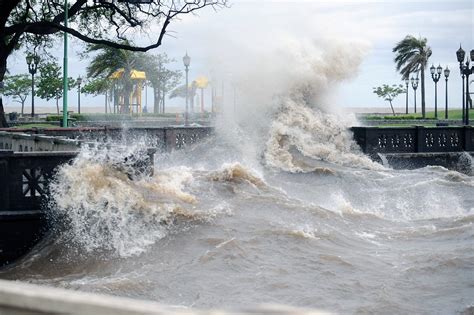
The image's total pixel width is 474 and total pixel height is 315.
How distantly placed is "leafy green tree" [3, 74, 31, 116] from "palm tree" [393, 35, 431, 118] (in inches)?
1517

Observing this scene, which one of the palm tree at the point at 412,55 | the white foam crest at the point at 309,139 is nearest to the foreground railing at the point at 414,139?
the white foam crest at the point at 309,139

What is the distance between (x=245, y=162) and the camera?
2766 centimetres

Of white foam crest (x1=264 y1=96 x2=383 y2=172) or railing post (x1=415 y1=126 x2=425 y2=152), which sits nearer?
white foam crest (x1=264 y1=96 x2=383 y2=172)

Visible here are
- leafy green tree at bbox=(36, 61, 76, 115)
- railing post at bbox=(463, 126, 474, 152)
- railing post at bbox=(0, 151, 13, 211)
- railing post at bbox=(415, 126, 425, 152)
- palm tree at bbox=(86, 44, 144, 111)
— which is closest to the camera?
railing post at bbox=(0, 151, 13, 211)

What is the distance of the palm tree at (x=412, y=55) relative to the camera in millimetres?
79500

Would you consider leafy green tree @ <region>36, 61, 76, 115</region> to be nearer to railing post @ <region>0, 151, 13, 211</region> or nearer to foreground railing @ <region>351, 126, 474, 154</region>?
foreground railing @ <region>351, 126, 474, 154</region>

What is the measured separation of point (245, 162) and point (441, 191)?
707 cm

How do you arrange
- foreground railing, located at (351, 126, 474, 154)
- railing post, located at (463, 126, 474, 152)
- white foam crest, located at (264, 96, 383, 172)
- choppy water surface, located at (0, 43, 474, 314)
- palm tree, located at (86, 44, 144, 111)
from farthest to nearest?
palm tree, located at (86, 44, 144, 111)
railing post, located at (463, 126, 474, 152)
foreground railing, located at (351, 126, 474, 154)
white foam crest, located at (264, 96, 383, 172)
choppy water surface, located at (0, 43, 474, 314)

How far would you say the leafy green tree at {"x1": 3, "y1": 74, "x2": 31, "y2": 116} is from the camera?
91.4m

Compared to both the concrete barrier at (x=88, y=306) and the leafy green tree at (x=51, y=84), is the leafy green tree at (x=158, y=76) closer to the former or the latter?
the leafy green tree at (x=51, y=84)

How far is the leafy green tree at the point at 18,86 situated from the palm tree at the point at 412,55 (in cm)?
3854

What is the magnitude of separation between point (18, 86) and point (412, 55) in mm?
41380

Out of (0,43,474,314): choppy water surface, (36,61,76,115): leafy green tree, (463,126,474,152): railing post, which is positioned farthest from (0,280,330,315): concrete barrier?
(36,61,76,115): leafy green tree

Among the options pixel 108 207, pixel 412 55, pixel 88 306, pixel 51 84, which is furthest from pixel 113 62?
pixel 88 306
